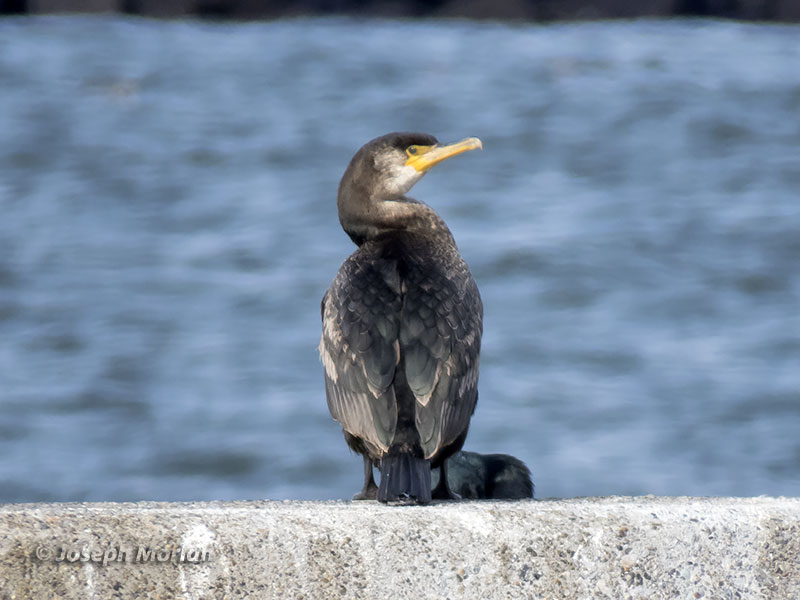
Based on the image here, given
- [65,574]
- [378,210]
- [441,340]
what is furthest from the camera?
[378,210]

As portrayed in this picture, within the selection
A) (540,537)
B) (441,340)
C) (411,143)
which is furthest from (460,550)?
(411,143)

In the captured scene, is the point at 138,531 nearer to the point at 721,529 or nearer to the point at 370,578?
the point at 370,578

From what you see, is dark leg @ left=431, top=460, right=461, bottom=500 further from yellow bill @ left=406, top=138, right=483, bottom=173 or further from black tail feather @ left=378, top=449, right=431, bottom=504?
yellow bill @ left=406, top=138, right=483, bottom=173

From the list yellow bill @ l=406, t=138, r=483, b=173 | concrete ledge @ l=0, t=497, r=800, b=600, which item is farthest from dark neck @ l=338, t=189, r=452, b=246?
concrete ledge @ l=0, t=497, r=800, b=600

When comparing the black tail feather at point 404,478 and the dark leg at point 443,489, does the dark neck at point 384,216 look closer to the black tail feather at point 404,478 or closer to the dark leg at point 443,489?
the dark leg at point 443,489

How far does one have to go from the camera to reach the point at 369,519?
Result: 9.72ft

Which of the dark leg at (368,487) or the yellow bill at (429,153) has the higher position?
the yellow bill at (429,153)

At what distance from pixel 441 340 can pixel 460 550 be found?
959 millimetres

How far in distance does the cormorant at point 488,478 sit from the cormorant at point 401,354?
315 millimetres

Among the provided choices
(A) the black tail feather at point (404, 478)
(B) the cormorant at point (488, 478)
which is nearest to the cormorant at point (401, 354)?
(A) the black tail feather at point (404, 478)

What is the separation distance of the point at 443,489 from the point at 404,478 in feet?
1.55

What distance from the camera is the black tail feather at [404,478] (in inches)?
136

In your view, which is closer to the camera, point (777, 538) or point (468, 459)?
point (777, 538)

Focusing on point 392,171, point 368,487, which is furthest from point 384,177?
point 368,487
